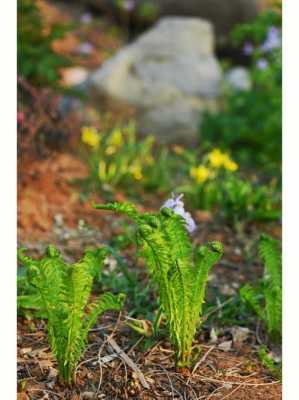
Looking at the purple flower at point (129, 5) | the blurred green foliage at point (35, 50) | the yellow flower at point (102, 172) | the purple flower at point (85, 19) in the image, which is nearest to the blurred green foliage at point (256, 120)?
the yellow flower at point (102, 172)

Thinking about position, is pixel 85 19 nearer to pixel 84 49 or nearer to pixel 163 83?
pixel 84 49

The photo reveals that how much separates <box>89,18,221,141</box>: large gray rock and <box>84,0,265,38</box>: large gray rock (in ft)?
6.17

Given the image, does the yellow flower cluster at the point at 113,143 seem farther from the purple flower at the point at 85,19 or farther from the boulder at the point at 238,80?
the purple flower at the point at 85,19

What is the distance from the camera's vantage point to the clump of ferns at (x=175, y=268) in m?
2.21

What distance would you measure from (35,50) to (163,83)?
5.09ft

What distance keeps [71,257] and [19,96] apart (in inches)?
57.4

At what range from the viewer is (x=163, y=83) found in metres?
5.82

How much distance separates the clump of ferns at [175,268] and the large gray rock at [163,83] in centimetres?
338

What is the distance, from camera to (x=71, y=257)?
11.0ft

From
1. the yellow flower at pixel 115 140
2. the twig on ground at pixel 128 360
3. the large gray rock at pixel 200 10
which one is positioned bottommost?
the twig on ground at pixel 128 360

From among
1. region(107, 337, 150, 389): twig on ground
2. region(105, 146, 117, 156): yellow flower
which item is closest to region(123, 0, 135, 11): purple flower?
region(105, 146, 117, 156): yellow flower

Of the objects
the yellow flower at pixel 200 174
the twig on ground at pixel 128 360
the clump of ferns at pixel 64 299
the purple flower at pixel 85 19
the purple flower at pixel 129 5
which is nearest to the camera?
the clump of ferns at pixel 64 299

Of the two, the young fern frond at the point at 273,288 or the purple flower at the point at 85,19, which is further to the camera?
the purple flower at the point at 85,19

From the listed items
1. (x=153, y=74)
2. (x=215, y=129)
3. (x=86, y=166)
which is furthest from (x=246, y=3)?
(x=86, y=166)
